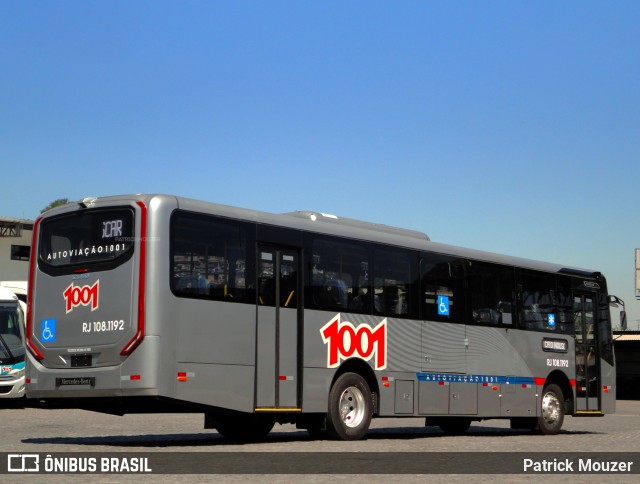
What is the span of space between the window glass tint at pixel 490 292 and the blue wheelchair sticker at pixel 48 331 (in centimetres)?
825

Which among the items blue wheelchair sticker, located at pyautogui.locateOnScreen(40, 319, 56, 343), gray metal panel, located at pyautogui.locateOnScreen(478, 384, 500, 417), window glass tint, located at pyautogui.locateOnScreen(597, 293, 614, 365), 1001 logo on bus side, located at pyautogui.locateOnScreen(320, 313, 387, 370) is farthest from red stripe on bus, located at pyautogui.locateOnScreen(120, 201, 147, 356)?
window glass tint, located at pyautogui.locateOnScreen(597, 293, 614, 365)

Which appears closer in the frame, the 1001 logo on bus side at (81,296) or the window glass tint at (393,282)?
the 1001 logo on bus side at (81,296)

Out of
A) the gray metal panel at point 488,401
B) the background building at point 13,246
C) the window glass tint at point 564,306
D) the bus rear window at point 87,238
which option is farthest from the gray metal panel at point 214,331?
the background building at point 13,246

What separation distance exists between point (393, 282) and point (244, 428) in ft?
11.5

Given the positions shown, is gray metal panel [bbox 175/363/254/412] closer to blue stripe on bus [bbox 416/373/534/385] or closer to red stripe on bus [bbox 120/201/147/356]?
red stripe on bus [bbox 120/201/147/356]

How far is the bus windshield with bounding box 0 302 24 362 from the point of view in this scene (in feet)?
99.0

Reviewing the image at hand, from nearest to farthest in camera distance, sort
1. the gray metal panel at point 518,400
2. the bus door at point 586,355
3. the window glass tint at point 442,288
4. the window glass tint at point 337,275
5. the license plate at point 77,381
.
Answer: the license plate at point 77,381, the window glass tint at point 337,275, the window glass tint at point 442,288, the gray metal panel at point 518,400, the bus door at point 586,355

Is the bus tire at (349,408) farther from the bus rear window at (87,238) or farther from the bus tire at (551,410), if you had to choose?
the bus tire at (551,410)

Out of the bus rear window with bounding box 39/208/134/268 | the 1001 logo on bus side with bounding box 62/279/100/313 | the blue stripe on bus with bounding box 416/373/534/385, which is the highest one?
the bus rear window with bounding box 39/208/134/268

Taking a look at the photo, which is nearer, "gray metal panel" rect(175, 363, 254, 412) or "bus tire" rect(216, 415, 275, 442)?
"gray metal panel" rect(175, 363, 254, 412)

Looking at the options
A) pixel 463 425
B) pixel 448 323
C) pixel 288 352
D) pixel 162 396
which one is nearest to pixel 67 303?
pixel 162 396

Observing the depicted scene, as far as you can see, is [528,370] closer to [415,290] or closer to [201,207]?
[415,290]

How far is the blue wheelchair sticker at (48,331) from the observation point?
1591 centimetres

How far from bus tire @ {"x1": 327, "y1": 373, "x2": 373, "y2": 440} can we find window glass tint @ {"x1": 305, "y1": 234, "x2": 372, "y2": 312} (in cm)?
118
